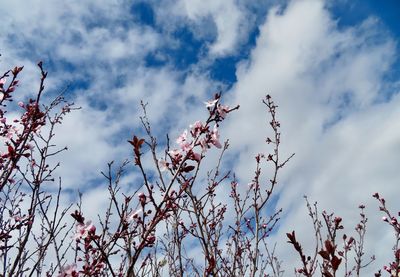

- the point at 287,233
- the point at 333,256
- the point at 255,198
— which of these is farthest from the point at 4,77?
the point at 255,198

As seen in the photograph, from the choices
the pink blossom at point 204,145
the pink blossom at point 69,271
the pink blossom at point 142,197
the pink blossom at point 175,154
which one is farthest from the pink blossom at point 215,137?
the pink blossom at point 69,271

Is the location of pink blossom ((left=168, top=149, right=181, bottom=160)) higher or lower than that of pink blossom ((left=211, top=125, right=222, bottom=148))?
lower

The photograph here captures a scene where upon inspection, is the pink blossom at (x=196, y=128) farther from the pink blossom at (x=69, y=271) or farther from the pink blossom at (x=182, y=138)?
the pink blossom at (x=69, y=271)

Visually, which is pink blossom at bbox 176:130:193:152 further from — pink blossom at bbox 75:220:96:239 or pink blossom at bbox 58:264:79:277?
pink blossom at bbox 58:264:79:277

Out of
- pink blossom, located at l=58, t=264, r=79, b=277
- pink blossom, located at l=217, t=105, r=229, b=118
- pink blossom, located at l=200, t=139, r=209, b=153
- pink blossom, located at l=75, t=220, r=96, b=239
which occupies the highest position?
pink blossom, located at l=217, t=105, r=229, b=118

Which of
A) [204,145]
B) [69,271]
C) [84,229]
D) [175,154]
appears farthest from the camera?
[204,145]

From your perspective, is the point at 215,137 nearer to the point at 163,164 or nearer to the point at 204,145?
the point at 204,145

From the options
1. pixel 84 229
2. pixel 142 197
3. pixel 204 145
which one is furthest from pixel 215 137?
pixel 84 229

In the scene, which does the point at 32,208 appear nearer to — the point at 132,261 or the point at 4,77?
the point at 4,77

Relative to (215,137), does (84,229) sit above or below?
below

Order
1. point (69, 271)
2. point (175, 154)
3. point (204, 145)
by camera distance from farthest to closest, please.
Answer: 1. point (204, 145)
2. point (175, 154)
3. point (69, 271)

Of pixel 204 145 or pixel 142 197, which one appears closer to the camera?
pixel 142 197

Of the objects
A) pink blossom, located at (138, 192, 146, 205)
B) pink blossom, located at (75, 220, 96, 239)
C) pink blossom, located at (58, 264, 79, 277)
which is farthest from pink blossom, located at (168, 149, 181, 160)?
pink blossom, located at (58, 264, 79, 277)

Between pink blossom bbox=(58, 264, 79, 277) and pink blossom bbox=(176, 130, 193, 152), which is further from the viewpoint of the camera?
pink blossom bbox=(176, 130, 193, 152)
